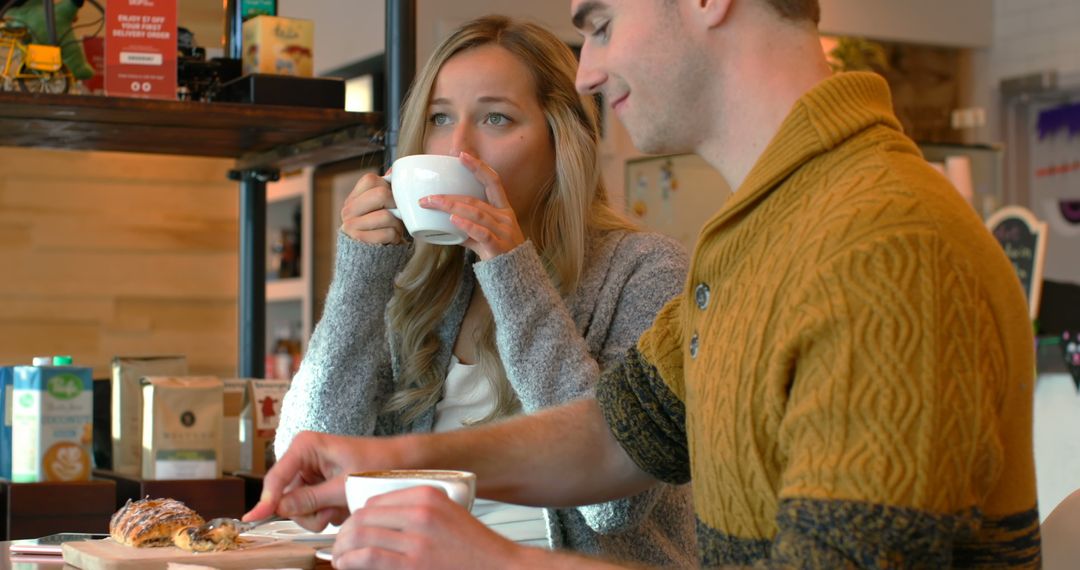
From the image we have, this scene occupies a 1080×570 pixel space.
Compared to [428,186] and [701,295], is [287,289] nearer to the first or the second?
[428,186]

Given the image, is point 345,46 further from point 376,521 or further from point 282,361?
point 376,521

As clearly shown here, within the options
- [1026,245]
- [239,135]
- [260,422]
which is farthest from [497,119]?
[1026,245]

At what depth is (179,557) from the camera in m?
1.09

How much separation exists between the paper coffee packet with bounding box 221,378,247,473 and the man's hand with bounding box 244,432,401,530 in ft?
2.96

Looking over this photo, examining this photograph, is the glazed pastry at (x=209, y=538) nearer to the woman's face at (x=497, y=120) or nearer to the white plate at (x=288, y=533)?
the white plate at (x=288, y=533)

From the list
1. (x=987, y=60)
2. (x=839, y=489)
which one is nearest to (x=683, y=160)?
(x=987, y=60)

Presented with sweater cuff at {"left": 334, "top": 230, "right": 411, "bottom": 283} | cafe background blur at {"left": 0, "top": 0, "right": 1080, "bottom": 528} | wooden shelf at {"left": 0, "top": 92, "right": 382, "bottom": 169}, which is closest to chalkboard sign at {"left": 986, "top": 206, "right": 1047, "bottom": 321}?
cafe background blur at {"left": 0, "top": 0, "right": 1080, "bottom": 528}

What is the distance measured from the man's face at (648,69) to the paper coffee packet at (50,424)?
1.01 m

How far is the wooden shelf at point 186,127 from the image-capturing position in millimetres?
1774

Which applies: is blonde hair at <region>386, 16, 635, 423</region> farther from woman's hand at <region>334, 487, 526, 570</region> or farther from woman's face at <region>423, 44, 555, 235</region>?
woman's hand at <region>334, 487, 526, 570</region>

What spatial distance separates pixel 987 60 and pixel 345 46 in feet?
10.2

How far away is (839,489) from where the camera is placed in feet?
2.54

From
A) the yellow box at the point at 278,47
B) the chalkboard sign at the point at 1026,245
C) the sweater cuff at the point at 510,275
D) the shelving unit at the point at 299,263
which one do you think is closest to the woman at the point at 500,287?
the sweater cuff at the point at 510,275

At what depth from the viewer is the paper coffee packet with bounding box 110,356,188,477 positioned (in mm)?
1937
